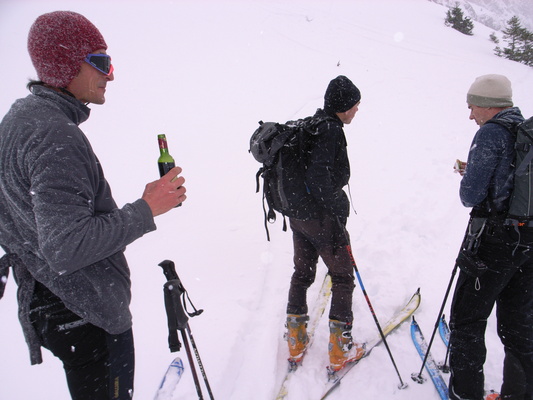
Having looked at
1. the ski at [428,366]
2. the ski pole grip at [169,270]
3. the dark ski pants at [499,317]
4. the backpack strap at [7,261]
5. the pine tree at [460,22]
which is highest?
the pine tree at [460,22]

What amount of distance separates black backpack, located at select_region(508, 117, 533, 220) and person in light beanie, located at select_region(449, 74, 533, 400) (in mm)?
35

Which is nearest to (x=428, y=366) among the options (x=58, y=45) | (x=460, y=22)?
(x=58, y=45)

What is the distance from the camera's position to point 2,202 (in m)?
1.42

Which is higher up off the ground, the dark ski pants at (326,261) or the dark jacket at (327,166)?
the dark jacket at (327,166)

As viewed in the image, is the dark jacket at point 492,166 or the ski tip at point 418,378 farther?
the ski tip at point 418,378

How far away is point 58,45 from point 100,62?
0.18 meters

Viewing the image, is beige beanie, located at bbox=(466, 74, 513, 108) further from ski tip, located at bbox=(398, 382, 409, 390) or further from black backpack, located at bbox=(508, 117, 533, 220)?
ski tip, located at bbox=(398, 382, 409, 390)

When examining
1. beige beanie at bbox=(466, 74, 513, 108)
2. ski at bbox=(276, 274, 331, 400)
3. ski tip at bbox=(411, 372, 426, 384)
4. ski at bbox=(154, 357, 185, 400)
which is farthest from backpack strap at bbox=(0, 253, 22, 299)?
ski tip at bbox=(411, 372, 426, 384)

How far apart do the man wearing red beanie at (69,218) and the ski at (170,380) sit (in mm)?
1254

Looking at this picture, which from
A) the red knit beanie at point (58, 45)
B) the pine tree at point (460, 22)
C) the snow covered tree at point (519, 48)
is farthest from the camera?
the pine tree at point (460, 22)

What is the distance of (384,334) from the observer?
3383mm

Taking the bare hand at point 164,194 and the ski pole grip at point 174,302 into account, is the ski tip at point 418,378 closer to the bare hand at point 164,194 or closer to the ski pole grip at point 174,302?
the ski pole grip at point 174,302

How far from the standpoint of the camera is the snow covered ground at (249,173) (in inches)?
125

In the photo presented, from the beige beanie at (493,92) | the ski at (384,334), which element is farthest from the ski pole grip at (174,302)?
the beige beanie at (493,92)
